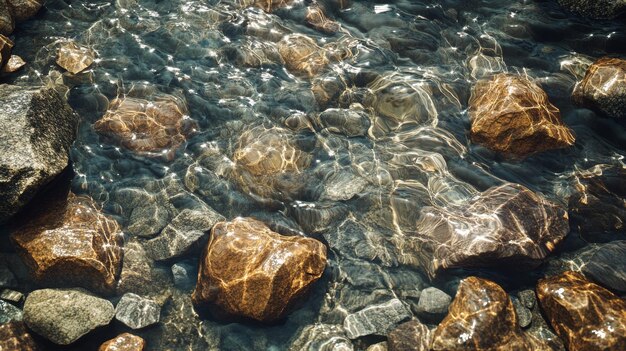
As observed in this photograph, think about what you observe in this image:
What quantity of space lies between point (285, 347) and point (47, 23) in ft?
22.3

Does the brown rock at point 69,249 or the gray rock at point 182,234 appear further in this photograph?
the gray rock at point 182,234

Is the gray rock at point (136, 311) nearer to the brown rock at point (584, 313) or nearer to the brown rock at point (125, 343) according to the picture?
the brown rock at point (125, 343)

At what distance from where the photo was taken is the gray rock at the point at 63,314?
462 centimetres

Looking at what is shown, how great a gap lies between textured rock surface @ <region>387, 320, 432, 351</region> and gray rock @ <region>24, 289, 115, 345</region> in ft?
11.2

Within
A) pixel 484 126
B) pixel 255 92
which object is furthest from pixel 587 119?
pixel 255 92

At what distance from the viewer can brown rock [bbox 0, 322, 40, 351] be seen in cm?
461

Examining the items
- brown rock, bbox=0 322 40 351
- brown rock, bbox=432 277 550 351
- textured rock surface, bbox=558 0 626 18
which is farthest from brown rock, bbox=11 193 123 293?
textured rock surface, bbox=558 0 626 18

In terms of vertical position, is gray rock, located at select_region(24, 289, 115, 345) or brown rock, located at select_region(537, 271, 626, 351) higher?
brown rock, located at select_region(537, 271, 626, 351)

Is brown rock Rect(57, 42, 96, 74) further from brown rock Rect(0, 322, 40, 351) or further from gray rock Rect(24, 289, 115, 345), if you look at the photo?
brown rock Rect(0, 322, 40, 351)

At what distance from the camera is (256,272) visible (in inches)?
192

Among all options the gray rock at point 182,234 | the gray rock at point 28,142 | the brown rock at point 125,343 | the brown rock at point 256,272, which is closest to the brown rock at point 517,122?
the brown rock at point 256,272

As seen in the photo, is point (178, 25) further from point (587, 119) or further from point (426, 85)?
point (587, 119)

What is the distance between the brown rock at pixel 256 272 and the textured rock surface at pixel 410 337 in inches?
45.9

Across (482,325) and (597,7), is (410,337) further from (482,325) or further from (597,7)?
(597,7)
